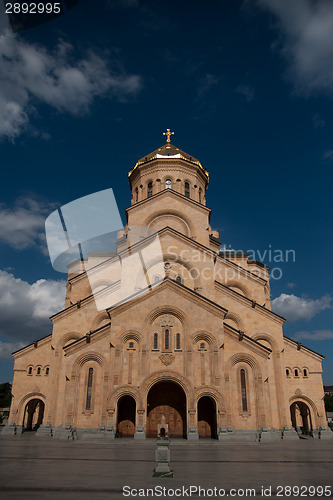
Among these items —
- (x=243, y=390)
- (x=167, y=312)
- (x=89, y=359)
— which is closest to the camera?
(x=243, y=390)

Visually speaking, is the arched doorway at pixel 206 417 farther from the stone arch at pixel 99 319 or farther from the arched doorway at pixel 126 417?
the stone arch at pixel 99 319

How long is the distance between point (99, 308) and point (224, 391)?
9968 millimetres

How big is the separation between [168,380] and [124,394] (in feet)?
8.33

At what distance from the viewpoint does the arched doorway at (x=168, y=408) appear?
2073 cm

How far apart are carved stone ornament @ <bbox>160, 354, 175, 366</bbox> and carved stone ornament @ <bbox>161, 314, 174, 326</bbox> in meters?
1.78

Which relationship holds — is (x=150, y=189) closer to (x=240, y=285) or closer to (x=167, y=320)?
(x=240, y=285)

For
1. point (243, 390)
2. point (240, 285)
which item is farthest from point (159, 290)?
point (240, 285)

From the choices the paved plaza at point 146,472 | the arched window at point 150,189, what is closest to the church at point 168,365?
the paved plaza at point 146,472

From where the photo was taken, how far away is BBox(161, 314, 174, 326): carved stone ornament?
831 inches

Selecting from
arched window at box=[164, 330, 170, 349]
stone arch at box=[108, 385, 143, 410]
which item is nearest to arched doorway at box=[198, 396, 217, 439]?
arched window at box=[164, 330, 170, 349]

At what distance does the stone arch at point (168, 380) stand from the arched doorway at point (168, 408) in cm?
101

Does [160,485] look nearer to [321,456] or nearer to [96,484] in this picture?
[96,484]

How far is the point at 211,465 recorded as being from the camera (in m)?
11.5

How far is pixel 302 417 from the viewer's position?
28.1m
